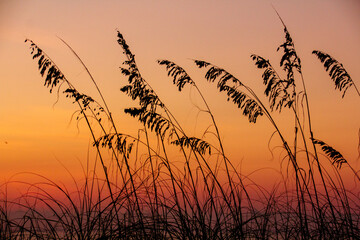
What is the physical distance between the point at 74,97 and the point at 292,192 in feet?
8.17

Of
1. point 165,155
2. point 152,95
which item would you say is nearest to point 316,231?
point 165,155

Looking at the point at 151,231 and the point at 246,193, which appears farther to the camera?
the point at 246,193

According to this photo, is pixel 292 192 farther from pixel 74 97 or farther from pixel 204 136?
pixel 74 97

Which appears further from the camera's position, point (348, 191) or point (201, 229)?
point (348, 191)

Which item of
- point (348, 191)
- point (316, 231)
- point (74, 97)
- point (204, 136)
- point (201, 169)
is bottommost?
point (316, 231)

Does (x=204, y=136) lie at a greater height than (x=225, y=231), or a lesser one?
greater

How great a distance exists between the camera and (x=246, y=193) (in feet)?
19.2

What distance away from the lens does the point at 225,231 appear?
529 cm

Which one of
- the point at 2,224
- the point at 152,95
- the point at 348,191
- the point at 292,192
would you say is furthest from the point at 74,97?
the point at 348,191

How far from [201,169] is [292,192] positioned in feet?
3.38

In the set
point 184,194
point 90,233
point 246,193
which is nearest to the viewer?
point 90,233

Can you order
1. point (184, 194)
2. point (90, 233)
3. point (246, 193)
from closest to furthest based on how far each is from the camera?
1. point (90, 233)
2. point (184, 194)
3. point (246, 193)

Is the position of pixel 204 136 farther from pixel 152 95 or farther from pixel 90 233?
pixel 90 233

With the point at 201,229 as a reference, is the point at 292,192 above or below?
above
